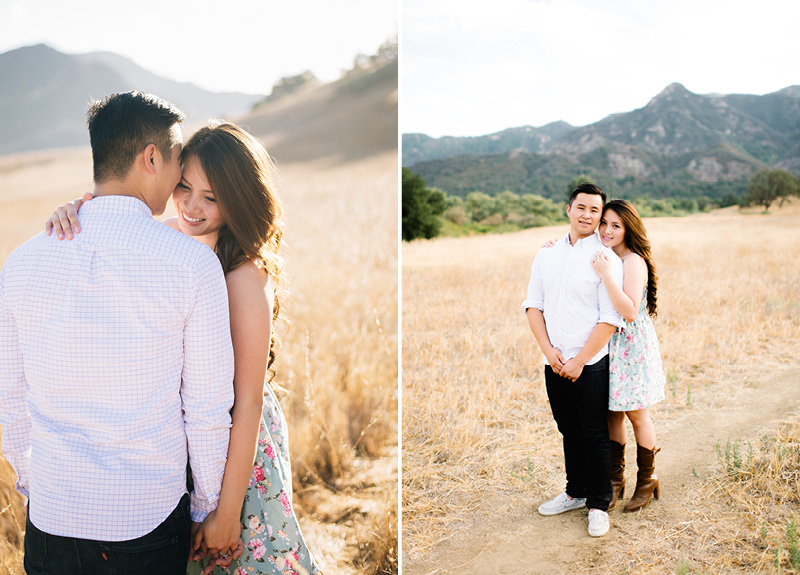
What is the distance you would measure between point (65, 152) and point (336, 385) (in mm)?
21774

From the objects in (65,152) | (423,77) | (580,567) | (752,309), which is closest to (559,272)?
(580,567)

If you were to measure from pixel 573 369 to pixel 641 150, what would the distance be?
4817cm

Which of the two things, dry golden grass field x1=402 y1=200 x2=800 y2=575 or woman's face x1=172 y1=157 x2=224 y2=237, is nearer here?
woman's face x1=172 y1=157 x2=224 y2=237

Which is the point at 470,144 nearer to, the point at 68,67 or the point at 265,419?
the point at 68,67

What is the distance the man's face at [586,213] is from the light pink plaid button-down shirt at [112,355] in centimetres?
183

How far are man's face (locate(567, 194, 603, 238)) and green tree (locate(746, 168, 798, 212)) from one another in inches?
1098

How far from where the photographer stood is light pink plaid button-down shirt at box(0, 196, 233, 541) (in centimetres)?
130

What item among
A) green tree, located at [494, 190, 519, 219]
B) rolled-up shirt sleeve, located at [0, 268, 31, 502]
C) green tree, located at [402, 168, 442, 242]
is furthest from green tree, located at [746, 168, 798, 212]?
rolled-up shirt sleeve, located at [0, 268, 31, 502]

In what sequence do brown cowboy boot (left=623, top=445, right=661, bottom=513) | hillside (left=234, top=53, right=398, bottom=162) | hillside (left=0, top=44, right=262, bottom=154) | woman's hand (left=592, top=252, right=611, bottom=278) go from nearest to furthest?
1. woman's hand (left=592, top=252, right=611, bottom=278)
2. brown cowboy boot (left=623, top=445, right=661, bottom=513)
3. hillside (left=0, top=44, right=262, bottom=154)
4. hillside (left=234, top=53, right=398, bottom=162)

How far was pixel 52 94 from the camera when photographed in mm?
19000

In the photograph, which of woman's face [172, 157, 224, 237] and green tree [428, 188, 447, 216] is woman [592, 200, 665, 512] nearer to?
woman's face [172, 157, 224, 237]

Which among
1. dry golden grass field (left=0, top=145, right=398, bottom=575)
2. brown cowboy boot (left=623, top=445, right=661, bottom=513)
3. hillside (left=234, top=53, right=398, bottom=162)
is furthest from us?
hillside (left=234, top=53, right=398, bottom=162)

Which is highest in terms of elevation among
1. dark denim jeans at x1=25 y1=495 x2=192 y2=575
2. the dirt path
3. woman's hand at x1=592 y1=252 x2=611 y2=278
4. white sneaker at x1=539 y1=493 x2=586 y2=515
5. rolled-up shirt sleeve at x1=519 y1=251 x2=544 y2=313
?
woman's hand at x1=592 y1=252 x2=611 y2=278

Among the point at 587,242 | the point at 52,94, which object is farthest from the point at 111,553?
the point at 52,94
